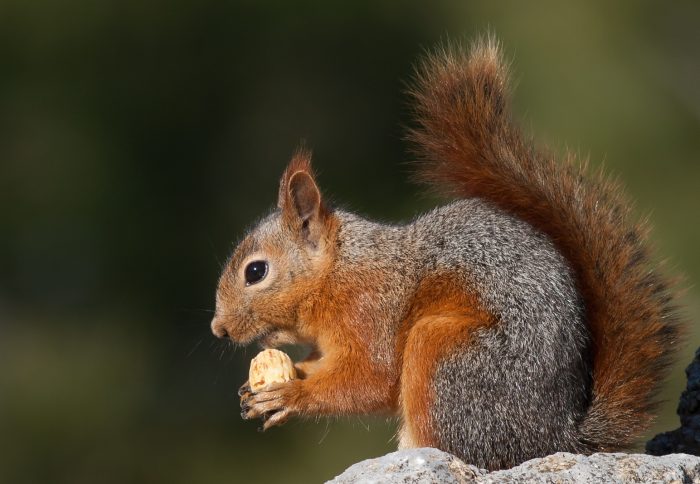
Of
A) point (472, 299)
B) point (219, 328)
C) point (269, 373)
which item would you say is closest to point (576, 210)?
point (472, 299)

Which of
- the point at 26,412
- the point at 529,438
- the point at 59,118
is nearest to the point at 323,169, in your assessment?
the point at 59,118

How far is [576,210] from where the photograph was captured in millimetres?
2686

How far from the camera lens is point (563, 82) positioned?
Answer: 21.6 ft

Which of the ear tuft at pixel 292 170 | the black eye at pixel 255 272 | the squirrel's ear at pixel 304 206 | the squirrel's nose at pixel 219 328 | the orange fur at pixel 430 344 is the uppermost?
the ear tuft at pixel 292 170

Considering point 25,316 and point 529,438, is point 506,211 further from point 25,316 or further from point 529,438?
point 25,316

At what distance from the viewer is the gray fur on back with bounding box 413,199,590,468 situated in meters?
2.48

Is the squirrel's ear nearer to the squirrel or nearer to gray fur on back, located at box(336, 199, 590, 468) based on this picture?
the squirrel

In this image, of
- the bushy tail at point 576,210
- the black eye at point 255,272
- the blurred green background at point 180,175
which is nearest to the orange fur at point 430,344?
the bushy tail at point 576,210

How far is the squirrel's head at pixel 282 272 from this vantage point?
2.92 metres

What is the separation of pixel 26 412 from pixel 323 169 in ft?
6.03

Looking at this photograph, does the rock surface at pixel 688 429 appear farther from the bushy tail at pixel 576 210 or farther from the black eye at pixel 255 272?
the black eye at pixel 255 272

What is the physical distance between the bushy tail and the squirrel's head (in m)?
0.29

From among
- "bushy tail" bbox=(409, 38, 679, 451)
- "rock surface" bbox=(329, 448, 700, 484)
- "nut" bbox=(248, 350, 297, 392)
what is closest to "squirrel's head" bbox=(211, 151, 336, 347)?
"nut" bbox=(248, 350, 297, 392)

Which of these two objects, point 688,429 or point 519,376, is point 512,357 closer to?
point 519,376
